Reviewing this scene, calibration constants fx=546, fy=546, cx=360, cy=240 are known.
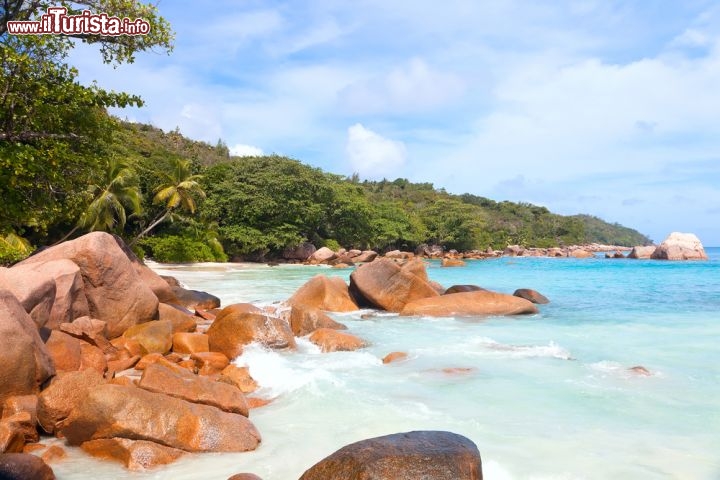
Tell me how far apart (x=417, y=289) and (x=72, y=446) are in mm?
11152

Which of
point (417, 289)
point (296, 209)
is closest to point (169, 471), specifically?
Result: point (417, 289)

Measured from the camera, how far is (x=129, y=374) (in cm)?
755

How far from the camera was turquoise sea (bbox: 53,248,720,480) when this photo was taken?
17.9ft

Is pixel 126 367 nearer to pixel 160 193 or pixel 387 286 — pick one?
pixel 387 286

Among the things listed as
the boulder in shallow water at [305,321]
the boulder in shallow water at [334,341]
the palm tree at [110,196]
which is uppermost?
the palm tree at [110,196]

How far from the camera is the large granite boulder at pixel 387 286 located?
15141mm

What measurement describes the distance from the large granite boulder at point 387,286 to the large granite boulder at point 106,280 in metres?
6.76

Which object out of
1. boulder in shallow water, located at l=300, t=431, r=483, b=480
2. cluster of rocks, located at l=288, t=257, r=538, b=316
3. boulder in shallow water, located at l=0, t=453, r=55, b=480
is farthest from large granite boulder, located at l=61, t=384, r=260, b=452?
cluster of rocks, located at l=288, t=257, r=538, b=316

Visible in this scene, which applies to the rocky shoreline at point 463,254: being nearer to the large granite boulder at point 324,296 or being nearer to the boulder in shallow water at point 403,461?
the large granite boulder at point 324,296

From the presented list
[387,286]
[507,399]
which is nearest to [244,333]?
[507,399]

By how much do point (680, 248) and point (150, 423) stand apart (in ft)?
194

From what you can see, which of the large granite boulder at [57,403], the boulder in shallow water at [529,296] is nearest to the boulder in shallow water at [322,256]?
the boulder in shallow water at [529,296]

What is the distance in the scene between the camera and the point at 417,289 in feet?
50.9

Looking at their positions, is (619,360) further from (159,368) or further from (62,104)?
(62,104)
